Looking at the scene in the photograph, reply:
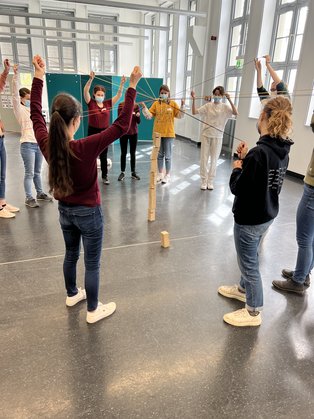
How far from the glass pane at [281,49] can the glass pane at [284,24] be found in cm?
11

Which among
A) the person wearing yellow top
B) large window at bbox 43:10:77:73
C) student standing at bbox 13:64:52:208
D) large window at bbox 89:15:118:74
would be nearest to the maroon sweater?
student standing at bbox 13:64:52:208

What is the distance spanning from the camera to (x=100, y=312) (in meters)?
2.09

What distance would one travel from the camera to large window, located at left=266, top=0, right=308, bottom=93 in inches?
237

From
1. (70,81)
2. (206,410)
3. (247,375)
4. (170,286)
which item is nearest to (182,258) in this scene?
(170,286)

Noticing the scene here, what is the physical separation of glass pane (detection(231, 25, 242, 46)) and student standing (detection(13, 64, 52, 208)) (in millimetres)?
6139

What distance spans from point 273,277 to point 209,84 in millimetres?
7285

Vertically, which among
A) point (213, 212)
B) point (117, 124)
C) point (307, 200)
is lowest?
point (213, 212)

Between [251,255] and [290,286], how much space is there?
0.79 meters

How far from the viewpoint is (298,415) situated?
1506 mm

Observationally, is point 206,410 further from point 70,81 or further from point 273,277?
point 70,81

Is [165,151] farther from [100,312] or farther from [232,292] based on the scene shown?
[100,312]

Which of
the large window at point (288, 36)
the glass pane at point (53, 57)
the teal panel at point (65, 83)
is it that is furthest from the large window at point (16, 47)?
the large window at point (288, 36)

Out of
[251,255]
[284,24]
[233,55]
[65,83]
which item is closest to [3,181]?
[251,255]

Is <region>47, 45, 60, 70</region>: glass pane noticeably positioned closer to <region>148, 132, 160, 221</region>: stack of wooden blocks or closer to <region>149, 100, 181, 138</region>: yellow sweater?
<region>149, 100, 181, 138</region>: yellow sweater
